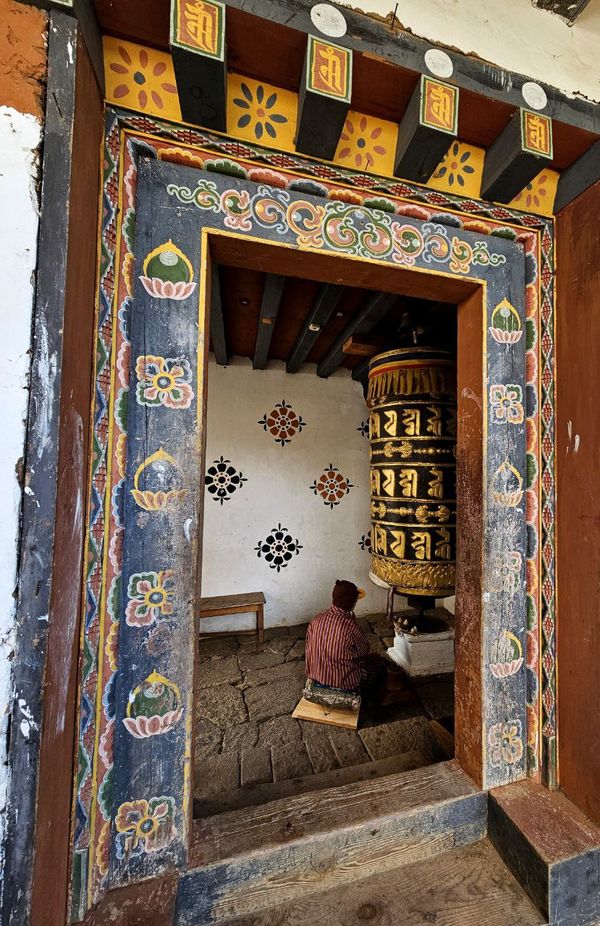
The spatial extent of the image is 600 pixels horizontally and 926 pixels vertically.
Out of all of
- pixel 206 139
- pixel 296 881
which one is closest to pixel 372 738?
pixel 296 881

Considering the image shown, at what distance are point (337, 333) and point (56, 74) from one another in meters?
2.32

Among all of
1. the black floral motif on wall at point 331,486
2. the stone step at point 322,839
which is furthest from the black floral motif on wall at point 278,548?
the stone step at point 322,839

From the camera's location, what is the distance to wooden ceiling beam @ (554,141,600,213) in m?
1.19

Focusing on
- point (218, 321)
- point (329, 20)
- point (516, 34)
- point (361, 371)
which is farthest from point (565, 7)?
point (361, 371)

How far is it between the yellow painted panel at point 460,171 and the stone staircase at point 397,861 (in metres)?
2.20

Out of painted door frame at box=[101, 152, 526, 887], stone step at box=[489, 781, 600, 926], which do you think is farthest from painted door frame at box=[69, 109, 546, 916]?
stone step at box=[489, 781, 600, 926]

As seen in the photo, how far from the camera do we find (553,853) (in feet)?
3.62

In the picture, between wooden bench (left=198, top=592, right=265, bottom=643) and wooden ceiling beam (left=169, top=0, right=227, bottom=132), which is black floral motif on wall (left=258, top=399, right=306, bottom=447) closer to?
wooden bench (left=198, top=592, right=265, bottom=643)

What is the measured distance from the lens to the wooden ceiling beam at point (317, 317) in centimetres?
202

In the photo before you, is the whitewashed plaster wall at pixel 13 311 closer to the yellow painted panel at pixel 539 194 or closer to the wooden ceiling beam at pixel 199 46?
the wooden ceiling beam at pixel 199 46

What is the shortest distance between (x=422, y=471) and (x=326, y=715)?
162 cm

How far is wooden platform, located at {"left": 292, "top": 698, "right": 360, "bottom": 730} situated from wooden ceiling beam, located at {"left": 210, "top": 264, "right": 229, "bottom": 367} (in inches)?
98.1

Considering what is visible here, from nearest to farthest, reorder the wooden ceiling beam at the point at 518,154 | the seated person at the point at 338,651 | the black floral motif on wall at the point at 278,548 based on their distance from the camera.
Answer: the wooden ceiling beam at the point at 518,154 → the seated person at the point at 338,651 → the black floral motif on wall at the point at 278,548

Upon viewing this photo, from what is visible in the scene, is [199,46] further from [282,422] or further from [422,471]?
[282,422]
